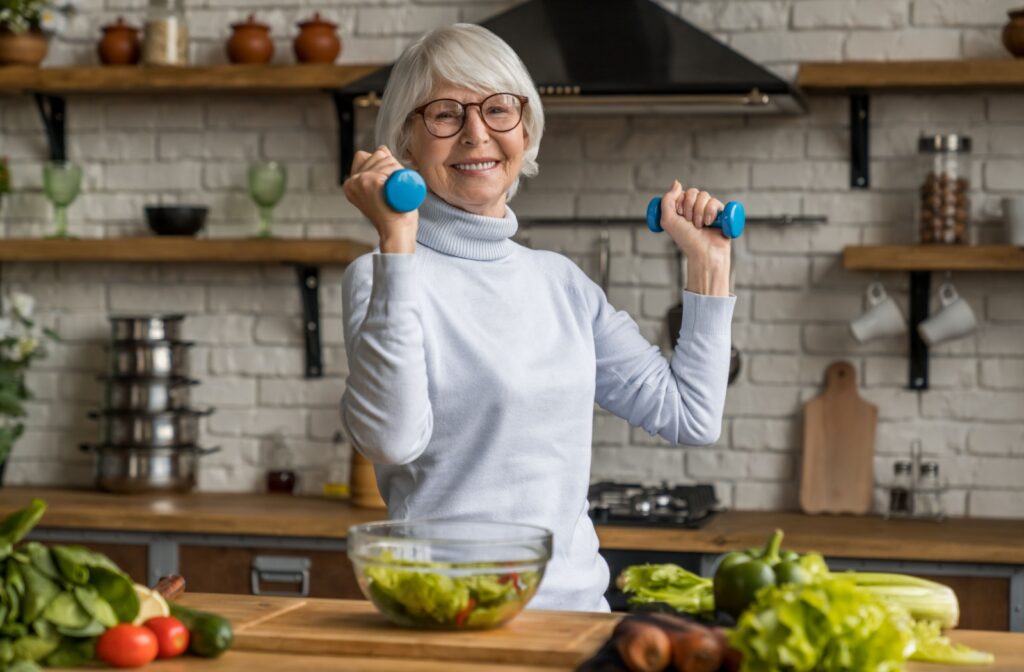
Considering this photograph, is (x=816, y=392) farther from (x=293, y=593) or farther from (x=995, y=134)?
(x=293, y=593)

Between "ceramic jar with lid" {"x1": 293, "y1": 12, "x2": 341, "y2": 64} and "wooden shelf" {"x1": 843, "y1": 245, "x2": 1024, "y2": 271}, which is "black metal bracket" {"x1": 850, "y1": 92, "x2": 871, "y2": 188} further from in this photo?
"ceramic jar with lid" {"x1": 293, "y1": 12, "x2": 341, "y2": 64}

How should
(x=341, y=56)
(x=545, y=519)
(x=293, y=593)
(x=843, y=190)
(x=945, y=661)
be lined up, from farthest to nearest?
(x=341, y=56), (x=843, y=190), (x=293, y=593), (x=545, y=519), (x=945, y=661)

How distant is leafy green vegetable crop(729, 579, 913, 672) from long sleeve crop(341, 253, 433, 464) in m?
0.53

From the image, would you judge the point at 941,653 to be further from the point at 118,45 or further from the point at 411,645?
the point at 118,45

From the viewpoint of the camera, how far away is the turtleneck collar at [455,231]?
2000 mm

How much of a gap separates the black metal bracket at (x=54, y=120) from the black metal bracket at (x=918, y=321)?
235 cm

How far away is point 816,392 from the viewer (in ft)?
12.3

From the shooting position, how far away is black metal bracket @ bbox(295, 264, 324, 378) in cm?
394

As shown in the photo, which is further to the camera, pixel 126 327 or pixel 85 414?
pixel 85 414

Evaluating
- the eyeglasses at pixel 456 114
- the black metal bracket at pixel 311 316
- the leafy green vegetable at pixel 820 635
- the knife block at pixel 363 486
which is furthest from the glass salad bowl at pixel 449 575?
the black metal bracket at pixel 311 316

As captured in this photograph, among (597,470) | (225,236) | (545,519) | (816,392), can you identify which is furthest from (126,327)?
(545,519)

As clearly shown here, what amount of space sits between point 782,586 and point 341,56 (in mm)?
2867

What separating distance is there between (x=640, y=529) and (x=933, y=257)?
0.97 meters

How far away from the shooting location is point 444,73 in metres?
1.97
